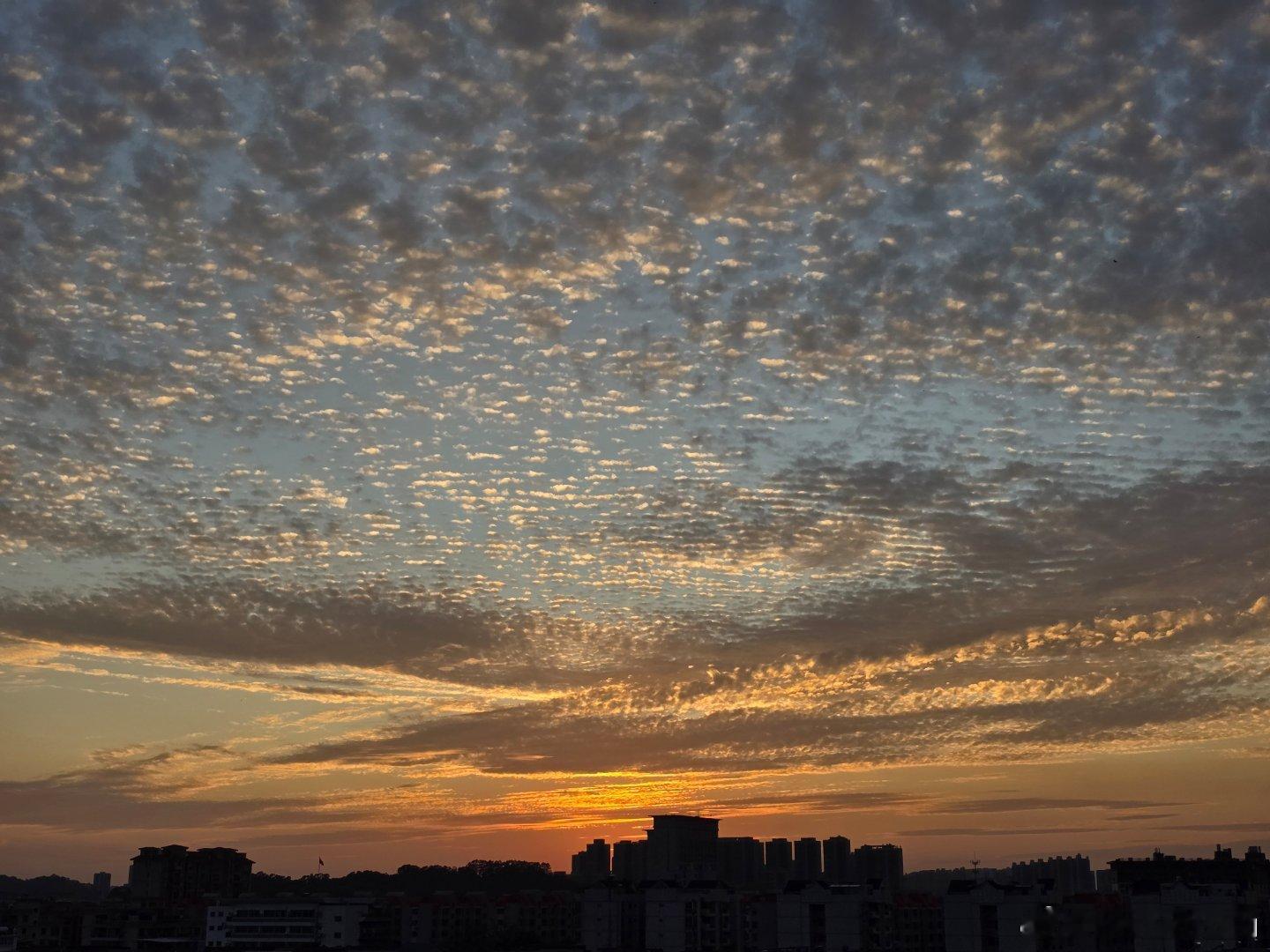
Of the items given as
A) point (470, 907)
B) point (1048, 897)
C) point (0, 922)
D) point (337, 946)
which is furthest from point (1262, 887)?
point (0, 922)

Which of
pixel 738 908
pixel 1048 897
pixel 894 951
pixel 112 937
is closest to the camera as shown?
pixel 1048 897

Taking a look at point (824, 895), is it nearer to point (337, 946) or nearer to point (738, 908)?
point (738, 908)

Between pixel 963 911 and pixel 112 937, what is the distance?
420ft

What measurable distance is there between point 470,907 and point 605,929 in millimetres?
28697

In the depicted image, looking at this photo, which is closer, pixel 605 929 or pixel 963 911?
pixel 963 911

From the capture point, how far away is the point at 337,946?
171 m

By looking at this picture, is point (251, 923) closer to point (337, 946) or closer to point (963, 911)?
point (337, 946)

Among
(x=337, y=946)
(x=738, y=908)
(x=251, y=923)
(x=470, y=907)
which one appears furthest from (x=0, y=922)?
(x=738, y=908)

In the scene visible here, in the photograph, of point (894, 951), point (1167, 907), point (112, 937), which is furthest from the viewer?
point (112, 937)

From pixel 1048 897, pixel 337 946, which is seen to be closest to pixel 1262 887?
pixel 1048 897

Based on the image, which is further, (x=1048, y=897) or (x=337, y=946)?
(x=337, y=946)

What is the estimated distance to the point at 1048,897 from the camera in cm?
14400

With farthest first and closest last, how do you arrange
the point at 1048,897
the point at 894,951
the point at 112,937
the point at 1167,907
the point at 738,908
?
the point at 112,937 < the point at 738,908 < the point at 894,951 < the point at 1048,897 < the point at 1167,907

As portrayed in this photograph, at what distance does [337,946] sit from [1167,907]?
10823 centimetres
